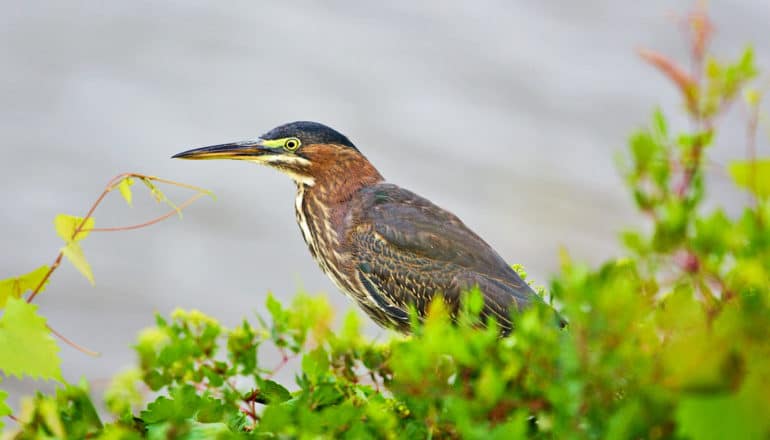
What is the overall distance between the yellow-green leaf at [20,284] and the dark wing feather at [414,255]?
177cm

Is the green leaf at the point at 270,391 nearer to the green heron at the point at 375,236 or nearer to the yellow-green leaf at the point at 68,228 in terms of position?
the yellow-green leaf at the point at 68,228

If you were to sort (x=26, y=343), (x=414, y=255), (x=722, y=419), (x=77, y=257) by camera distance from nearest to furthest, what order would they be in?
(x=722, y=419) < (x=26, y=343) < (x=77, y=257) < (x=414, y=255)

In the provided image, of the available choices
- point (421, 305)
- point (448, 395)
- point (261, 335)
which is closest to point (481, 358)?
point (448, 395)

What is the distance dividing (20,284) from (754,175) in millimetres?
969

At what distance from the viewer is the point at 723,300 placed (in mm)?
844

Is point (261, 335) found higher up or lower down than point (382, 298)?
lower down

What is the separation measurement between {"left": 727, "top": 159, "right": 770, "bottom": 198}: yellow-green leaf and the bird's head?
2325 mm

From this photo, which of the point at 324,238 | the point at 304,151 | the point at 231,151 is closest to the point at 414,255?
the point at 324,238

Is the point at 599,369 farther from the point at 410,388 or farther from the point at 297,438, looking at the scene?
the point at 297,438

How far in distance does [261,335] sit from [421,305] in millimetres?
1519

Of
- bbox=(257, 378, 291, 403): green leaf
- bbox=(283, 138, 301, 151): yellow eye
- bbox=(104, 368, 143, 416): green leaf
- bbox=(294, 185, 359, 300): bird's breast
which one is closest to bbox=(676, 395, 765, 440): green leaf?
bbox=(257, 378, 291, 403): green leaf

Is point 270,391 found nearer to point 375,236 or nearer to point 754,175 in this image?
point 754,175

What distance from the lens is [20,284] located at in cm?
131

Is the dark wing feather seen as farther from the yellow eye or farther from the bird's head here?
the yellow eye
